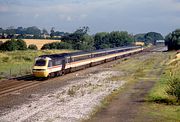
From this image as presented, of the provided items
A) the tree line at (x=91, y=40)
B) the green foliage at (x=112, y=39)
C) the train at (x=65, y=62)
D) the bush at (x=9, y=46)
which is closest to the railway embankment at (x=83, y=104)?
the train at (x=65, y=62)

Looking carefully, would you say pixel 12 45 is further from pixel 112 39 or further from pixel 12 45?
pixel 112 39

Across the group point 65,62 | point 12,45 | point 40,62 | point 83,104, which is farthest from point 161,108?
point 12,45

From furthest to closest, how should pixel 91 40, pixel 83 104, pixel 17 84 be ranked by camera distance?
pixel 91 40 < pixel 17 84 < pixel 83 104

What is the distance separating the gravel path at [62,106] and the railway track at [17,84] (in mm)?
3499

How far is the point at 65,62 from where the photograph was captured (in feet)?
161

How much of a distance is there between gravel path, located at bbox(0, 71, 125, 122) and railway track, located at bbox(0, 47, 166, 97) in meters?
3.50

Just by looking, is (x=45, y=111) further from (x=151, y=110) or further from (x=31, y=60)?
(x=31, y=60)

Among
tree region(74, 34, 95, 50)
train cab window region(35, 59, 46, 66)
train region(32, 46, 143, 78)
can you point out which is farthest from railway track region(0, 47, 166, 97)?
tree region(74, 34, 95, 50)

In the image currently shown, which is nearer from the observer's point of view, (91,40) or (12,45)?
(12,45)

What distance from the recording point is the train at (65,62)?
42.0 meters

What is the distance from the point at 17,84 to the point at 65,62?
→ 455 inches

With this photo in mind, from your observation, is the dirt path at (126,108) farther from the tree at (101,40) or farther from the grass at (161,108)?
the tree at (101,40)

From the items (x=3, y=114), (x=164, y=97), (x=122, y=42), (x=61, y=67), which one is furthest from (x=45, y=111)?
(x=122, y=42)

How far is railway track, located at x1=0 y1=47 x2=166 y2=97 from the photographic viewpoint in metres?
33.9
